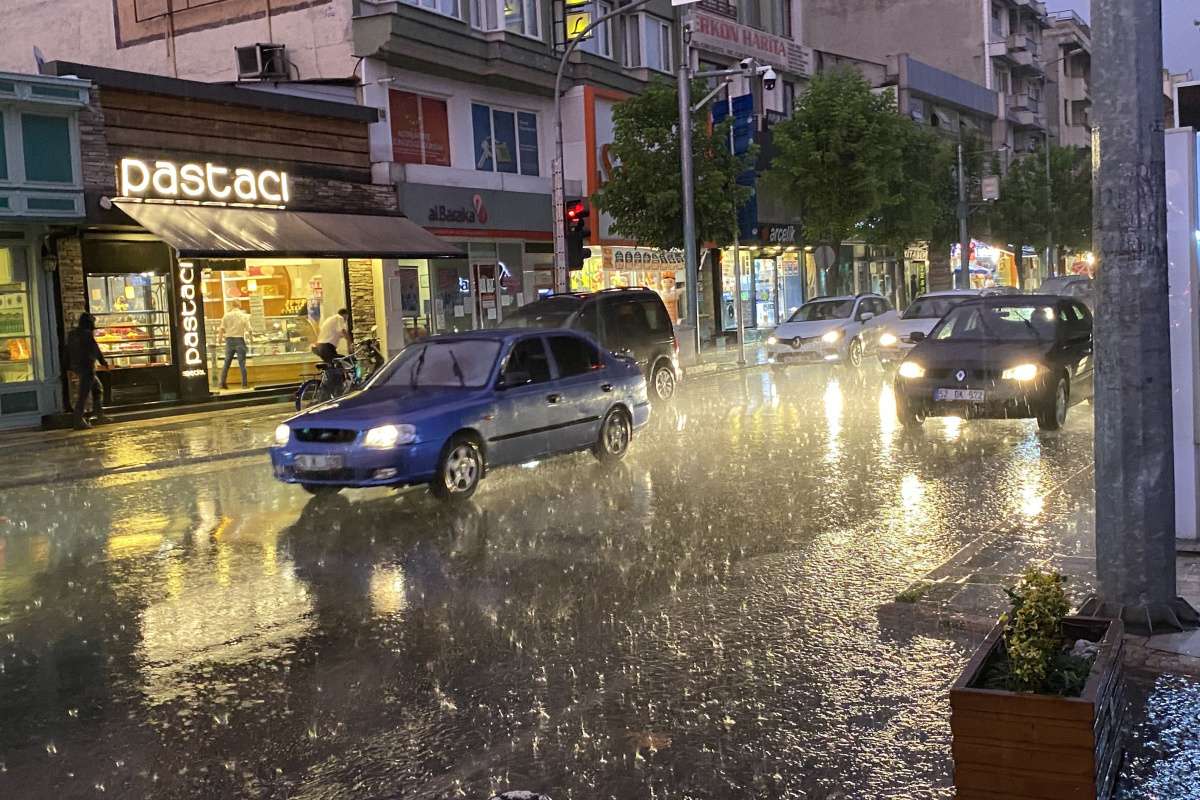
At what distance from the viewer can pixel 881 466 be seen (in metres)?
11.6

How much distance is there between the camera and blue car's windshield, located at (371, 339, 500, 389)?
444 inches

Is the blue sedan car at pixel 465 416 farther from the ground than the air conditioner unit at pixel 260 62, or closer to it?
closer to it

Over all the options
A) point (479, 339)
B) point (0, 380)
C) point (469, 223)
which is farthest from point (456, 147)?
point (479, 339)

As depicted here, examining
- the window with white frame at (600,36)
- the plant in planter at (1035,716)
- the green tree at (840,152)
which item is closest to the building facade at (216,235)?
the window with white frame at (600,36)

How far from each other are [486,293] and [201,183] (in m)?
8.56

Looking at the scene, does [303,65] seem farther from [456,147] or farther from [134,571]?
[134,571]

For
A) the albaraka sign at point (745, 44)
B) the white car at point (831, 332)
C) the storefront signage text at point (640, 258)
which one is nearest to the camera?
the white car at point (831, 332)

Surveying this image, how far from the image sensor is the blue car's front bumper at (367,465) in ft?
32.6

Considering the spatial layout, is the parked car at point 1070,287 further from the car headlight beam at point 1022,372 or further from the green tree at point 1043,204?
the car headlight beam at point 1022,372

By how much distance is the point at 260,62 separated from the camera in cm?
2509

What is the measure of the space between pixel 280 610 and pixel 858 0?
66413mm

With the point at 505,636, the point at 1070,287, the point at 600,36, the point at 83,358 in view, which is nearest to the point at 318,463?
the point at 505,636

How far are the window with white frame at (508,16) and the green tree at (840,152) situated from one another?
10187 millimetres

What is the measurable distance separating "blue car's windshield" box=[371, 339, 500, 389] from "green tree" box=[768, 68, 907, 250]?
2578cm
